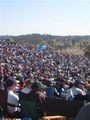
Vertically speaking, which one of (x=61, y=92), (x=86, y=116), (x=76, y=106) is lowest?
(x=61, y=92)

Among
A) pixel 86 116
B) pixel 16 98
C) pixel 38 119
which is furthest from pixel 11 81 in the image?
pixel 86 116

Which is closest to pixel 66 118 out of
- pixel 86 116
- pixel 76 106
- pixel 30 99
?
pixel 76 106

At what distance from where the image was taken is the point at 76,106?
7488 mm

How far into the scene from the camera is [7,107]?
7.96 meters

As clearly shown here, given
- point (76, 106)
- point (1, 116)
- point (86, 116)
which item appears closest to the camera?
point (86, 116)

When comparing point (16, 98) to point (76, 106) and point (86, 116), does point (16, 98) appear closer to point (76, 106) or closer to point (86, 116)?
point (76, 106)

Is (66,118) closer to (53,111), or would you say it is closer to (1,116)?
(53,111)

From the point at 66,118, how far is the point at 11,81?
3.81 ft

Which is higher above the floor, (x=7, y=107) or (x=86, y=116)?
(x=86, y=116)

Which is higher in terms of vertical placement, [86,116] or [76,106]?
[86,116]

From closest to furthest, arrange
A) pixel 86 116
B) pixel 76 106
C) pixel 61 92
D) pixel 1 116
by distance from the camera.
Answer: pixel 86 116
pixel 1 116
pixel 76 106
pixel 61 92

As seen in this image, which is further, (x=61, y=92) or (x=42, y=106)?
(x=61, y=92)

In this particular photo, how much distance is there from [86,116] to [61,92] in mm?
10438

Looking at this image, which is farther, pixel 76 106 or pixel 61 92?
pixel 61 92
